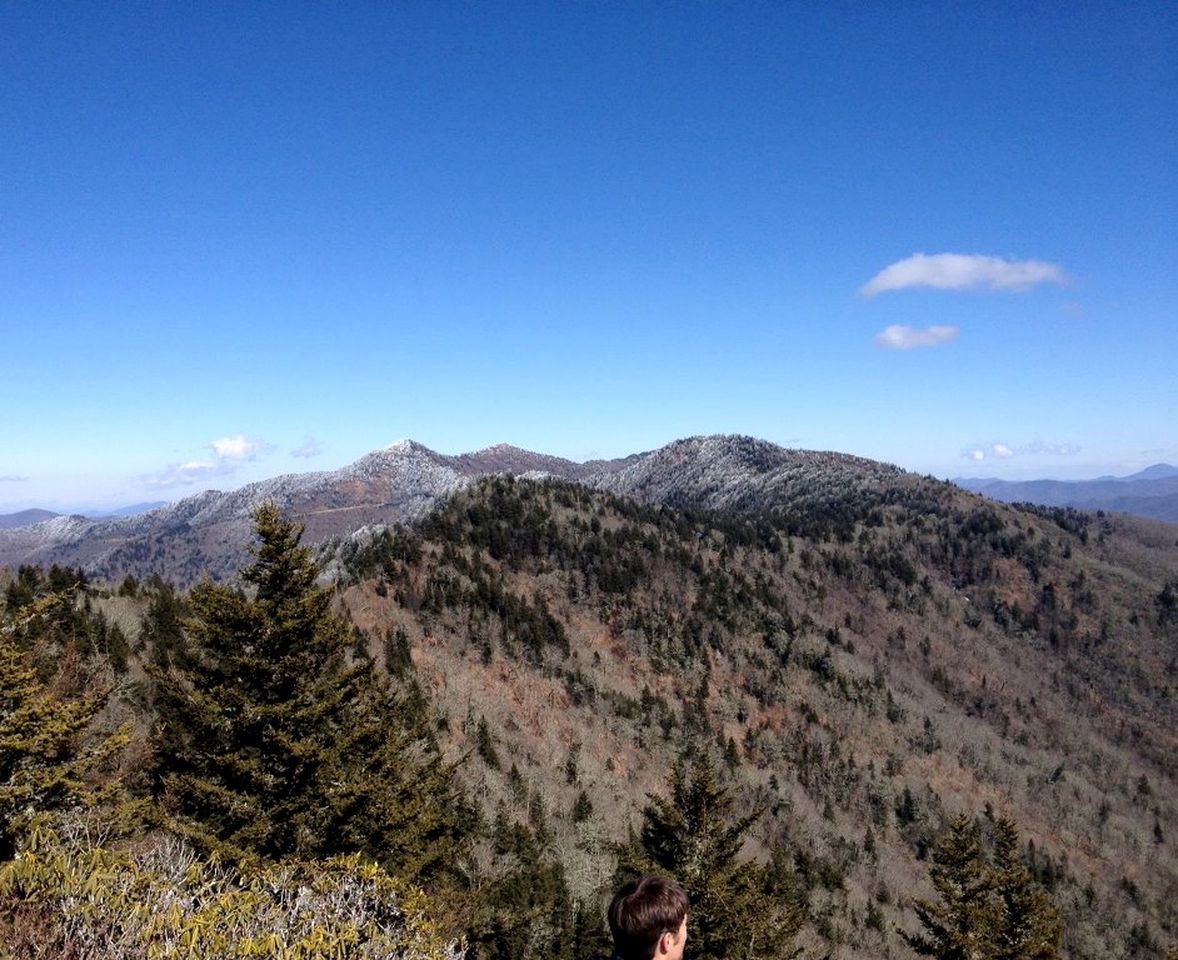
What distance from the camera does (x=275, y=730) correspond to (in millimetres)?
15344

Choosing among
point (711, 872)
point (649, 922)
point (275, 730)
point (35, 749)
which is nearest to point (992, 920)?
point (711, 872)

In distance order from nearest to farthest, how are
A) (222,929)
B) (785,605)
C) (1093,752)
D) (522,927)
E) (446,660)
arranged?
(222,929), (522,927), (446,660), (1093,752), (785,605)

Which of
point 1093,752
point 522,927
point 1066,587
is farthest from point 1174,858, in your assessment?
point 522,927

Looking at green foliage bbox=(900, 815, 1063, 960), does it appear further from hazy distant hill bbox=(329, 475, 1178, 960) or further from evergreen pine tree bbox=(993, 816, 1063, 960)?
hazy distant hill bbox=(329, 475, 1178, 960)

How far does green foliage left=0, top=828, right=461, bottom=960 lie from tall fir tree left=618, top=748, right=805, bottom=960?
1327 centimetres

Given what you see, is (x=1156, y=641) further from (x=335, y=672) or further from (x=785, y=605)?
(x=335, y=672)

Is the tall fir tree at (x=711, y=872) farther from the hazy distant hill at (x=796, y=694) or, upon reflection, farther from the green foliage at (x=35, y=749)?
the hazy distant hill at (x=796, y=694)

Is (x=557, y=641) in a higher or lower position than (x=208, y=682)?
lower


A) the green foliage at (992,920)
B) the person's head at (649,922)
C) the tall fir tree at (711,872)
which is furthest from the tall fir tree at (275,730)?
the green foliage at (992,920)

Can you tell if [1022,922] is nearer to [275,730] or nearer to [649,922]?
[275,730]

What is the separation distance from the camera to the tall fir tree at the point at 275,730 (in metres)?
15.3

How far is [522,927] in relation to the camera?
35.7 meters

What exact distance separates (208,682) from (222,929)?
9.69 meters

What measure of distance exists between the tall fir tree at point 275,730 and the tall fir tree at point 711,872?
27.7ft
